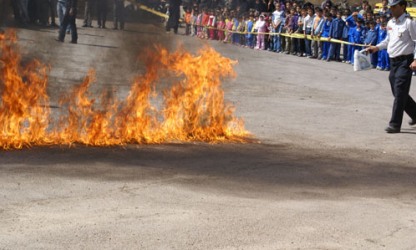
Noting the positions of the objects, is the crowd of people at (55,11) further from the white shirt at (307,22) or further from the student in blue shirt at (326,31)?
the student in blue shirt at (326,31)

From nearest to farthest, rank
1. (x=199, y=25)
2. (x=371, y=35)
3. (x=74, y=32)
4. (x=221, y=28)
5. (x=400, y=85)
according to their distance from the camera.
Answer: (x=74, y=32)
(x=199, y=25)
(x=221, y=28)
(x=400, y=85)
(x=371, y=35)

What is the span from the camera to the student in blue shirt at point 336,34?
24203 mm

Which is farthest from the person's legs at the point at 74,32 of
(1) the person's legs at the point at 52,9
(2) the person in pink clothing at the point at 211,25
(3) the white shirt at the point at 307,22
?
(3) the white shirt at the point at 307,22

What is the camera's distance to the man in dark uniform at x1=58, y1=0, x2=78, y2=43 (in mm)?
8875

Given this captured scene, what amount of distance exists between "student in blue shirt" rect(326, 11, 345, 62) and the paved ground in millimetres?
12028

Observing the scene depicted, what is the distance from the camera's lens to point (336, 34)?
24453mm

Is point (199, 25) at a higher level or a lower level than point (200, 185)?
higher

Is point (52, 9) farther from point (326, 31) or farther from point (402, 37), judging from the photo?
point (326, 31)

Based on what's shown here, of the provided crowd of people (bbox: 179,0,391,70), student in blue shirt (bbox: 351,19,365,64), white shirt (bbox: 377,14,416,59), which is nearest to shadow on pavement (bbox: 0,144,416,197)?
white shirt (bbox: 377,14,416,59)

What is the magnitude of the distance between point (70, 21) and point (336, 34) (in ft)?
53.1

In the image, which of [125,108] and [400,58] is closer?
[125,108]

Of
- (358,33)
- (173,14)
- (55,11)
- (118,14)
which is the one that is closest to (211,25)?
(173,14)

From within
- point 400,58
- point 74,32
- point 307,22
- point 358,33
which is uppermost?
point 74,32

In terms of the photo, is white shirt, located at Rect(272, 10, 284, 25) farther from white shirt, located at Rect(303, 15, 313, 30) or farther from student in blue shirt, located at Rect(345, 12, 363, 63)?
A: student in blue shirt, located at Rect(345, 12, 363, 63)
